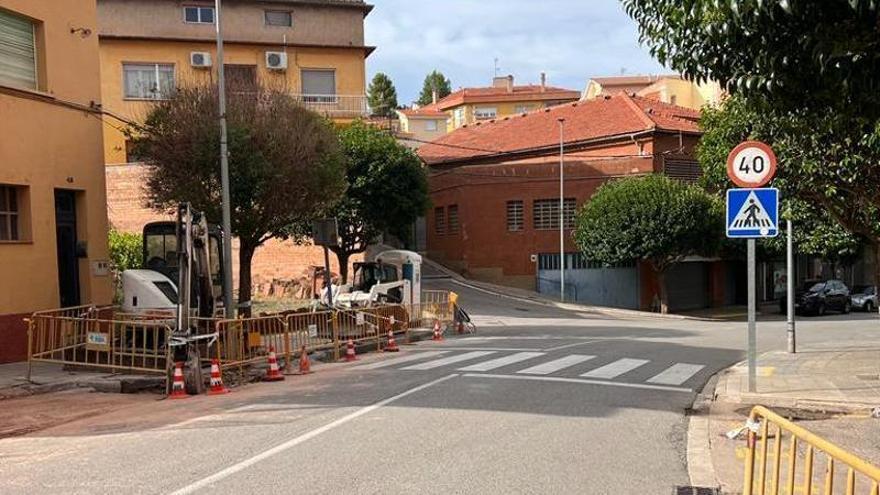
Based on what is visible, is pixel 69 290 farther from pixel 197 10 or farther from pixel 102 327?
pixel 197 10

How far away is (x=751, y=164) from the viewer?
1023 centimetres

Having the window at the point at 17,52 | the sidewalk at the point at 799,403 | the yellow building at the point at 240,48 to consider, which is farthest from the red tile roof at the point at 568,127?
the window at the point at 17,52

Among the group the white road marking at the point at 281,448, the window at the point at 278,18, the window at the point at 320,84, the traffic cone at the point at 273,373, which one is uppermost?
the window at the point at 278,18

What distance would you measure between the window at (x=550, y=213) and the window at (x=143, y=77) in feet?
64.8

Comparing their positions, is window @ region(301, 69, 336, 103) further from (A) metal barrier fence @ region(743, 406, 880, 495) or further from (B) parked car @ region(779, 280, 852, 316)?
(A) metal barrier fence @ region(743, 406, 880, 495)

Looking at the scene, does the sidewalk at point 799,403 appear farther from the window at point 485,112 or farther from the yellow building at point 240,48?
the window at point 485,112

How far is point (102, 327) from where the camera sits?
43.0 ft

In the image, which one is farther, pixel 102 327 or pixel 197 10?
pixel 197 10

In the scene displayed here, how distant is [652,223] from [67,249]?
24.3m

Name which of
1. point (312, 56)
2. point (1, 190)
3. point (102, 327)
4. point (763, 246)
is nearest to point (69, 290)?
point (1, 190)

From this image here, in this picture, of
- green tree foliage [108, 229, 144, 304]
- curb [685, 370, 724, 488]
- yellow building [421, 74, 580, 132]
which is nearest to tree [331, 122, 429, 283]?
green tree foliage [108, 229, 144, 304]

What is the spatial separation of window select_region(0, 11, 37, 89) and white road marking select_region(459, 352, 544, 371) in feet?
35.1

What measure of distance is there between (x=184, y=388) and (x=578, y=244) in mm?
28177

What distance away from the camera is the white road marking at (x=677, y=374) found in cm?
1264
